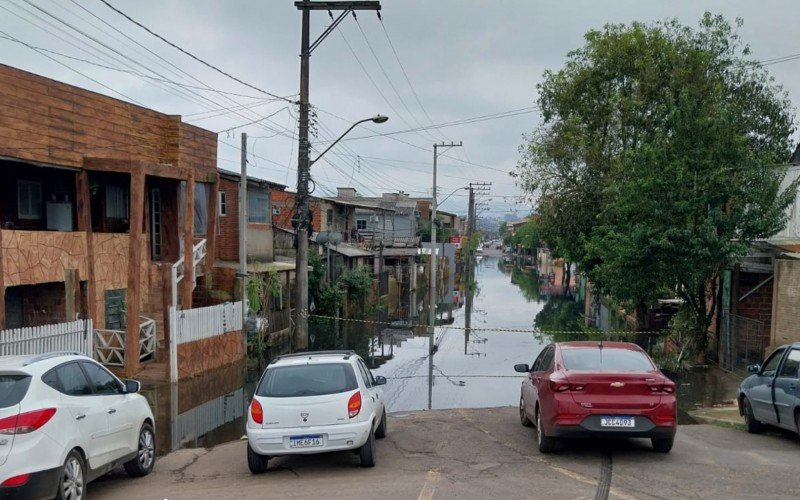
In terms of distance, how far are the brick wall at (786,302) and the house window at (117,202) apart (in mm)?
18461

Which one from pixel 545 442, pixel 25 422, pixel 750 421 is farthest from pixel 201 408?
pixel 750 421

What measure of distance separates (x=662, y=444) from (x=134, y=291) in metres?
12.8

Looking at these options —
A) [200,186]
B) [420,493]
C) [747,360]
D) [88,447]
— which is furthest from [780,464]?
[200,186]

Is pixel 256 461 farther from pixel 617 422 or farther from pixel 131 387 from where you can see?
pixel 617 422

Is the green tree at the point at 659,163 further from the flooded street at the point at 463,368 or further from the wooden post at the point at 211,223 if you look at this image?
the wooden post at the point at 211,223

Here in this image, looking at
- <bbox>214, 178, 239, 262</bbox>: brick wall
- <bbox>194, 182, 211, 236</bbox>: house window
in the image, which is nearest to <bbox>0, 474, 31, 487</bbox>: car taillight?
<bbox>194, 182, 211, 236</bbox>: house window

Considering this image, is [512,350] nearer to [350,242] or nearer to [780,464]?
[780,464]

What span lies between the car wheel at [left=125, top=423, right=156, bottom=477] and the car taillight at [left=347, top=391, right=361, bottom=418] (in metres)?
2.70

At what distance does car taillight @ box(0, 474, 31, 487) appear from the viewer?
269 inches

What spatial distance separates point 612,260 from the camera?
22250 millimetres

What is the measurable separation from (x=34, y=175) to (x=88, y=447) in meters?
14.4

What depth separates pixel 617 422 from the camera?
9.67 metres

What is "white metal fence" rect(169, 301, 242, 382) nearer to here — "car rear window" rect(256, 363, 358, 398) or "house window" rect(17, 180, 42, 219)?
"house window" rect(17, 180, 42, 219)

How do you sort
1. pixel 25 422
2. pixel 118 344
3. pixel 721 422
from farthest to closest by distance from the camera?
pixel 118 344, pixel 721 422, pixel 25 422
